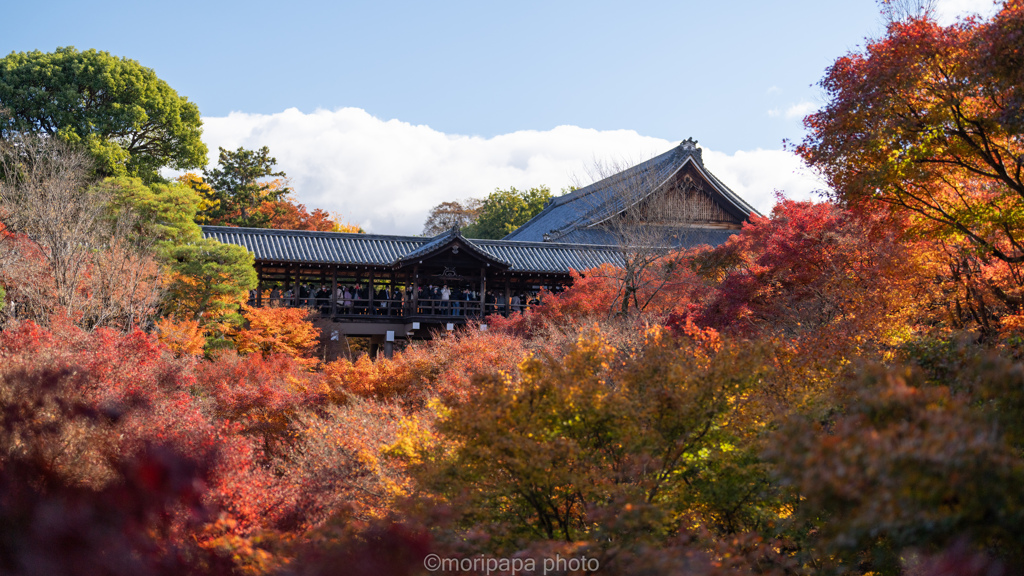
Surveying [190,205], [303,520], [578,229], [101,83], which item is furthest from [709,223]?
[303,520]

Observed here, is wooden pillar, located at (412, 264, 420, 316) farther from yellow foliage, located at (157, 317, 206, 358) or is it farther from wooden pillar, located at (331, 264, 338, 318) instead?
yellow foliage, located at (157, 317, 206, 358)

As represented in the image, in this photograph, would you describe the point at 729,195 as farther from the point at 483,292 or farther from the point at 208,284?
the point at 208,284

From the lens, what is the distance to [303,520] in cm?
675

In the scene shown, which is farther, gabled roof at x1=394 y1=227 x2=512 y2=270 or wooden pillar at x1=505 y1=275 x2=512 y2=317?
wooden pillar at x1=505 y1=275 x2=512 y2=317

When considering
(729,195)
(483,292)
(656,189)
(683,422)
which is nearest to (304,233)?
(483,292)

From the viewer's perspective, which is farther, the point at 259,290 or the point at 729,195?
the point at 729,195

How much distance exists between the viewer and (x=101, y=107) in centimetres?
2748

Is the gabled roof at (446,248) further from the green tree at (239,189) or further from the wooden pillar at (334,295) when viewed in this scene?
the green tree at (239,189)

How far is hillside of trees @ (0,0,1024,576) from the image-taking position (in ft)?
11.5

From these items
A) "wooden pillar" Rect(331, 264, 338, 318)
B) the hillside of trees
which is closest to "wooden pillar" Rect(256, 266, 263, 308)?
"wooden pillar" Rect(331, 264, 338, 318)

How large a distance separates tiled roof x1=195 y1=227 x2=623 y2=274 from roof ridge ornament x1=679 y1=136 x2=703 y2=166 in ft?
18.6

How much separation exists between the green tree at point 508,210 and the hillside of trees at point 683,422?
30.6 metres

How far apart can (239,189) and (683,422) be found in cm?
3200

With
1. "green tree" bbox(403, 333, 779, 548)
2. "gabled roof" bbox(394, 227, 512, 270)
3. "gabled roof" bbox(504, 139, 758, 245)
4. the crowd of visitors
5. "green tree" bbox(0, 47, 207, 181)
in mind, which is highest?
"green tree" bbox(0, 47, 207, 181)
